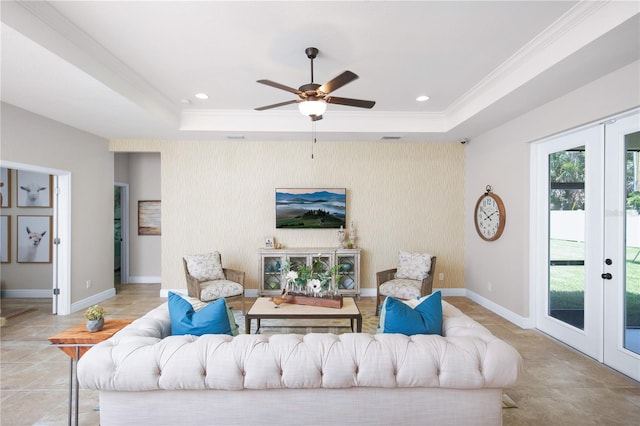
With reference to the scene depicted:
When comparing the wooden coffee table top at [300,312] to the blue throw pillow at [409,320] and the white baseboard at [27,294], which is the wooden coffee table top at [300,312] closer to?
the blue throw pillow at [409,320]

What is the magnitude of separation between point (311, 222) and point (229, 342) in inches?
151

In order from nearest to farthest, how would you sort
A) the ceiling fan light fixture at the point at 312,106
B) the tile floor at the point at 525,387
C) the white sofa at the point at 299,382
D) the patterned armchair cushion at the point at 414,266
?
1. the white sofa at the point at 299,382
2. the tile floor at the point at 525,387
3. the ceiling fan light fixture at the point at 312,106
4. the patterned armchair cushion at the point at 414,266

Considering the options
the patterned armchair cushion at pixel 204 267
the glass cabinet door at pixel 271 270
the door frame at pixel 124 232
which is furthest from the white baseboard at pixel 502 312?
the door frame at pixel 124 232

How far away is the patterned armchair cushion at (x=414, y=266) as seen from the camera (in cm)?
455

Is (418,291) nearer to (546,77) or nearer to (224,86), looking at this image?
(546,77)

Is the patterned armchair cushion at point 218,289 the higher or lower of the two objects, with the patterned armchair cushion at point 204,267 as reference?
lower

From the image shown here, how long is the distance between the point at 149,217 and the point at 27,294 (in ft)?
7.42

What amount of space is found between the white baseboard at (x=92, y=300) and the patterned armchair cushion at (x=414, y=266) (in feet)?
16.1

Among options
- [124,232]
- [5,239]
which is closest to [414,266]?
[124,232]

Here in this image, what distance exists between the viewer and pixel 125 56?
3.01 meters

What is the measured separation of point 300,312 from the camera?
3.04 meters

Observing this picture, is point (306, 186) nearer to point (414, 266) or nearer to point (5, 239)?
point (414, 266)

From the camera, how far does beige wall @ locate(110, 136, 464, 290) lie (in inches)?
210

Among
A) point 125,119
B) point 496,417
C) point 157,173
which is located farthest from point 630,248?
point 157,173
